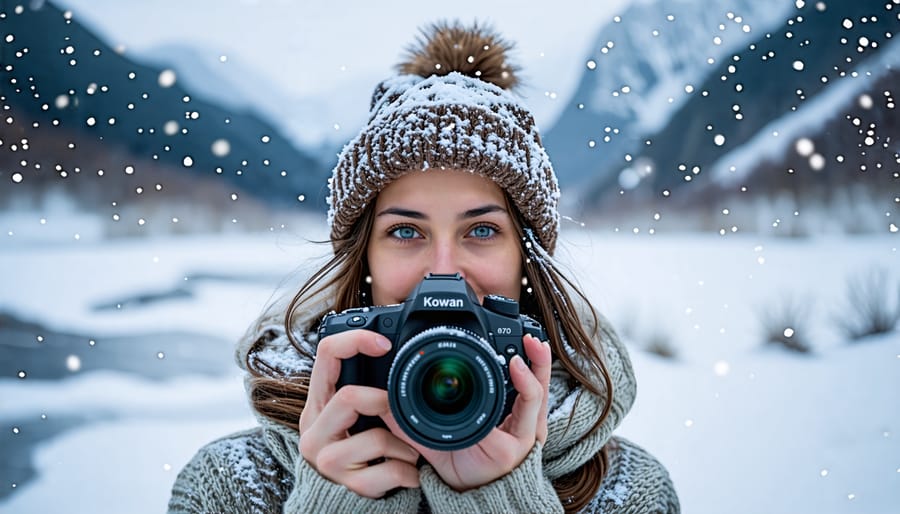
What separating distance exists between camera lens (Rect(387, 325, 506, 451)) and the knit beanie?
35 centimetres

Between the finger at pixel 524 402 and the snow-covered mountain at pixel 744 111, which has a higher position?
the snow-covered mountain at pixel 744 111

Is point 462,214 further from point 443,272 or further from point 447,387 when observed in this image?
point 447,387

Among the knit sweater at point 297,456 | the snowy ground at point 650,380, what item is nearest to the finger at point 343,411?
the knit sweater at point 297,456

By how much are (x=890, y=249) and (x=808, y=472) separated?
1378 millimetres

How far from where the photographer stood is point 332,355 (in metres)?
0.80

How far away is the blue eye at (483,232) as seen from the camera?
1.01 m

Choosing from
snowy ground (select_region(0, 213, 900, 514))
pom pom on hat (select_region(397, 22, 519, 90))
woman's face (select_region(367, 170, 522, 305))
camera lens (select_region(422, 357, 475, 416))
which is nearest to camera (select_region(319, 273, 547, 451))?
camera lens (select_region(422, 357, 475, 416))

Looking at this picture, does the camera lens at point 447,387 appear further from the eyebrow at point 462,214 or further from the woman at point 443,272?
the eyebrow at point 462,214

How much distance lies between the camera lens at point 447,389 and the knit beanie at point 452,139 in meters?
0.35

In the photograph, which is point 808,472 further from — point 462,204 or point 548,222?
point 462,204

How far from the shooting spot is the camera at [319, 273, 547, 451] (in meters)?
0.69

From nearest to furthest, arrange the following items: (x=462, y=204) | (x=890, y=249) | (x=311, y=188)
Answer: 1. (x=462, y=204)
2. (x=311, y=188)
3. (x=890, y=249)

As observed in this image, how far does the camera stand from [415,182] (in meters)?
1.01

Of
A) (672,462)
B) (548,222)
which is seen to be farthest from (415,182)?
(672,462)
